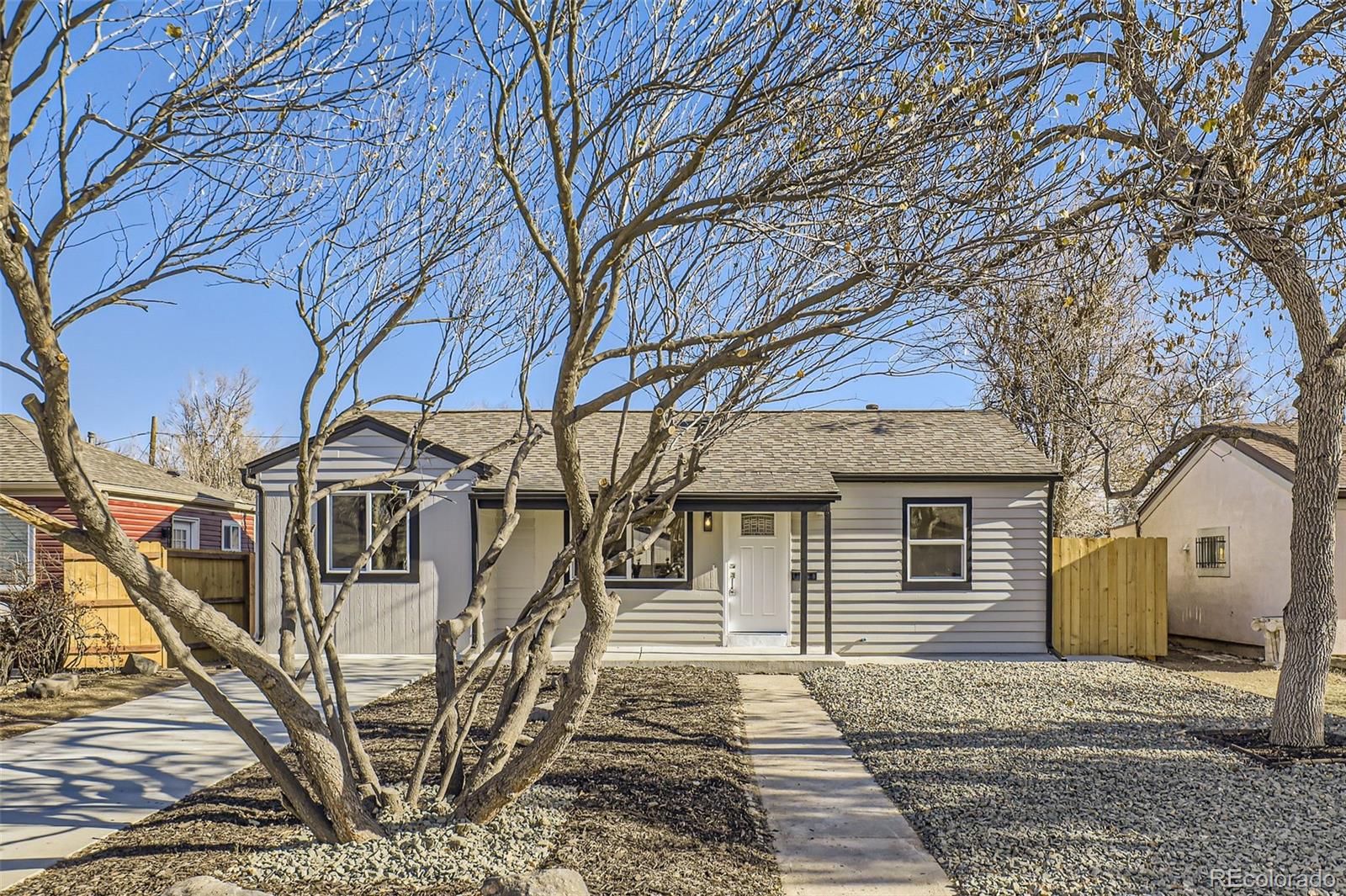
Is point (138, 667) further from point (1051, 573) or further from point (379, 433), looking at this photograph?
point (1051, 573)

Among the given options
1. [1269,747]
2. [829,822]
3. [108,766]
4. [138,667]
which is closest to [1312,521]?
[1269,747]

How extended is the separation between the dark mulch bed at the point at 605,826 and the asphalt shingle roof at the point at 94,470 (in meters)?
8.62

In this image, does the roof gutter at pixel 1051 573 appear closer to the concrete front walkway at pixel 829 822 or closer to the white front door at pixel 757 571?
the white front door at pixel 757 571

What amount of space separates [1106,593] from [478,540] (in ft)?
29.5

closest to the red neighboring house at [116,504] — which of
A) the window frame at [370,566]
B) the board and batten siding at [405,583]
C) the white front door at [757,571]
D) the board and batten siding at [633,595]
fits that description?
the board and batten siding at [405,583]

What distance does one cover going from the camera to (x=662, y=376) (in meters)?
3.68

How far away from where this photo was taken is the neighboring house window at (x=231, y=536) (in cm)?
1945

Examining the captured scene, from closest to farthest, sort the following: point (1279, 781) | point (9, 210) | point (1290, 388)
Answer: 1. point (9, 210)
2. point (1279, 781)
3. point (1290, 388)

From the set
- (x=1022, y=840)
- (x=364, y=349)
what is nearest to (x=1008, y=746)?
(x=1022, y=840)

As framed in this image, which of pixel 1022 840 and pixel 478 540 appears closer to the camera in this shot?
pixel 1022 840

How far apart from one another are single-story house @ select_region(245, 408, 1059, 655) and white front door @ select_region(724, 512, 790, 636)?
24 millimetres

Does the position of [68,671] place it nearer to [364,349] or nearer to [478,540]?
[478,540]

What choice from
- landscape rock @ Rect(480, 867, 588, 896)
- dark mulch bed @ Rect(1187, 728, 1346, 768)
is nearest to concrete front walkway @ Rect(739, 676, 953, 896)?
landscape rock @ Rect(480, 867, 588, 896)

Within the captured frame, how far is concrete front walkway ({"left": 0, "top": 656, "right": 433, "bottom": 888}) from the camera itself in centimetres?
494
